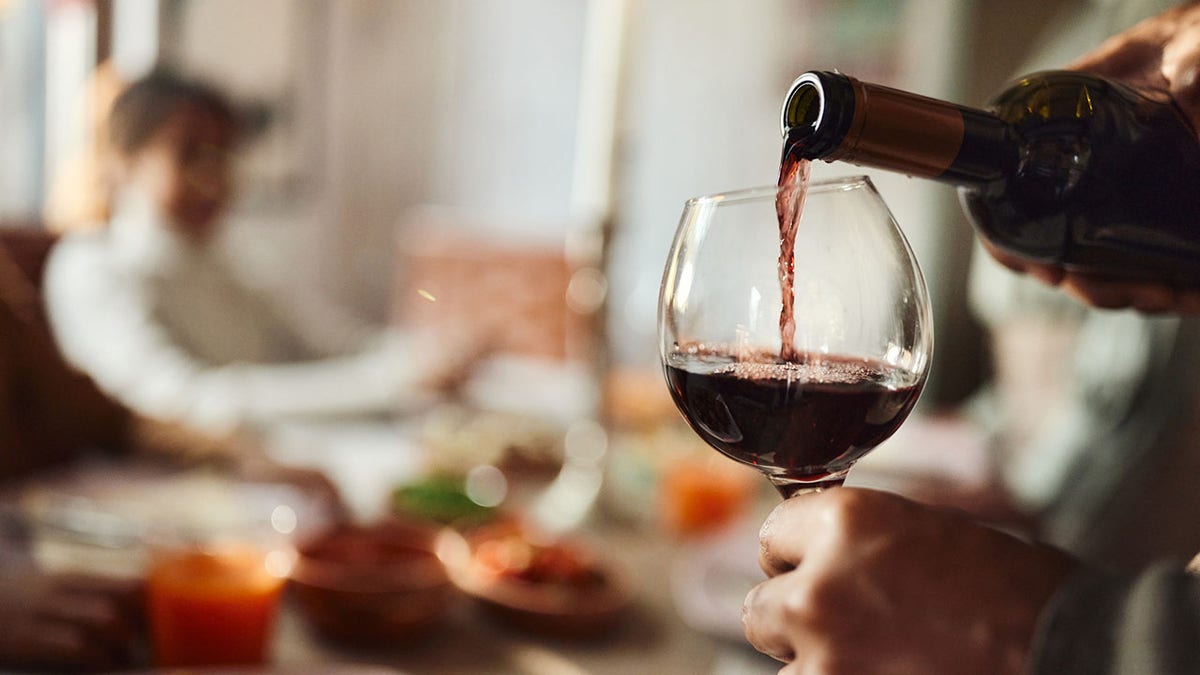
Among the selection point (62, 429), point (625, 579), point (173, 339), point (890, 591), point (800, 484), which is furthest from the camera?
point (173, 339)

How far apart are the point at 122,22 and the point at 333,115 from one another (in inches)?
49.3

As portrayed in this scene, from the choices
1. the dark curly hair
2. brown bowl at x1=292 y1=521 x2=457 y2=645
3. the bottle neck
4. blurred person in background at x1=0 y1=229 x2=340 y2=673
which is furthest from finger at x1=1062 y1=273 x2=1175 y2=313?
the dark curly hair

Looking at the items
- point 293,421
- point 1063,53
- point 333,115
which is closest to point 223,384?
point 293,421

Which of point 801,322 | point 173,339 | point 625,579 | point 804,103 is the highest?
point 804,103

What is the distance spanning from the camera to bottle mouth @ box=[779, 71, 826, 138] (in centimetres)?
40

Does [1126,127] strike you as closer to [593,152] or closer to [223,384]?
[593,152]

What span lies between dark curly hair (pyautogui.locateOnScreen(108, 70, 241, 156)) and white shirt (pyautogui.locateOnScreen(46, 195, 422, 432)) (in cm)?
19

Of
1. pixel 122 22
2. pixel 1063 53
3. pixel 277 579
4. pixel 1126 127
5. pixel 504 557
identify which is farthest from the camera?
pixel 122 22

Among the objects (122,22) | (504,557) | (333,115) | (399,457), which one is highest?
(122,22)

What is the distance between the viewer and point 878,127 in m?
0.41

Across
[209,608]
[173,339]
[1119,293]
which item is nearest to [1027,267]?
[1119,293]

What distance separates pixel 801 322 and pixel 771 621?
14cm

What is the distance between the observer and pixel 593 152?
52.2 inches

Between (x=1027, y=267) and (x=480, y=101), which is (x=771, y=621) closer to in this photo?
(x=1027, y=267)
